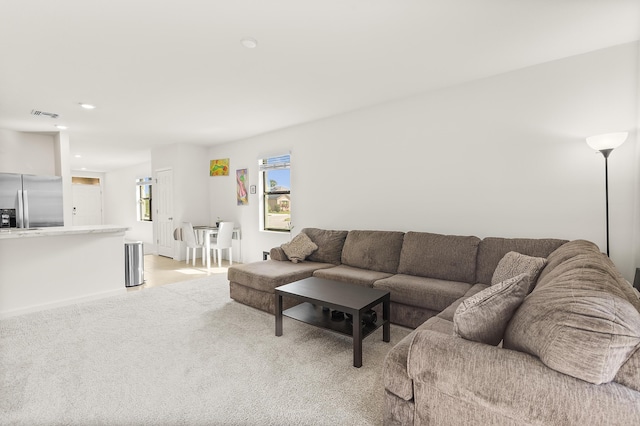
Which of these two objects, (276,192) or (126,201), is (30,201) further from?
(126,201)

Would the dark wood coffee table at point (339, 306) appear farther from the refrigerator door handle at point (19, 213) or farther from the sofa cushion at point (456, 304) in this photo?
the refrigerator door handle at point (19, 213)

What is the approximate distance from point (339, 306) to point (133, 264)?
3.60 metres

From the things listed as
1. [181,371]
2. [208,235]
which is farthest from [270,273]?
[208,235]

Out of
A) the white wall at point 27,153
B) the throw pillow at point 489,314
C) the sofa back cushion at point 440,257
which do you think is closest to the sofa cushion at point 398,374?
the throw pillow at point 489,314

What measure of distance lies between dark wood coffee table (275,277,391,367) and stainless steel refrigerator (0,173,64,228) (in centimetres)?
512

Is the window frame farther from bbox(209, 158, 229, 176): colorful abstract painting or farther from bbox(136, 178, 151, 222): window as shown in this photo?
bbox(209, 158, 229, 176): colorful abstract painting

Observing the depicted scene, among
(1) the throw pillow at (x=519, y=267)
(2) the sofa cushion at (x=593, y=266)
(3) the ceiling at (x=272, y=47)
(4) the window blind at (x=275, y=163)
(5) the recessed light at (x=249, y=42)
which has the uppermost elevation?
(3) the ceiling at (x=272, y=47)

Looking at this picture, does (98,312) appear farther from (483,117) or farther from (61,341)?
(483,117)

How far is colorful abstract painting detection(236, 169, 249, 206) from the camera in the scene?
19.5 ft

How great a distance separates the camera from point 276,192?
552 centimetres

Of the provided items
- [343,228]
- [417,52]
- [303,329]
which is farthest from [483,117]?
[303,329]

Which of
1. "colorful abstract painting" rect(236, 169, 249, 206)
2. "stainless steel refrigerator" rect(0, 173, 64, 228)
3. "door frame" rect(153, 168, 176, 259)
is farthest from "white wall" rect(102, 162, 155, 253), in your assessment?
"colorful abstract painting" rect(236, 169, 249, 206)

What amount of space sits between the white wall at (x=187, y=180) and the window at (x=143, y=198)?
8.79 feet

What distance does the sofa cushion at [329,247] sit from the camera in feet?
13.1
